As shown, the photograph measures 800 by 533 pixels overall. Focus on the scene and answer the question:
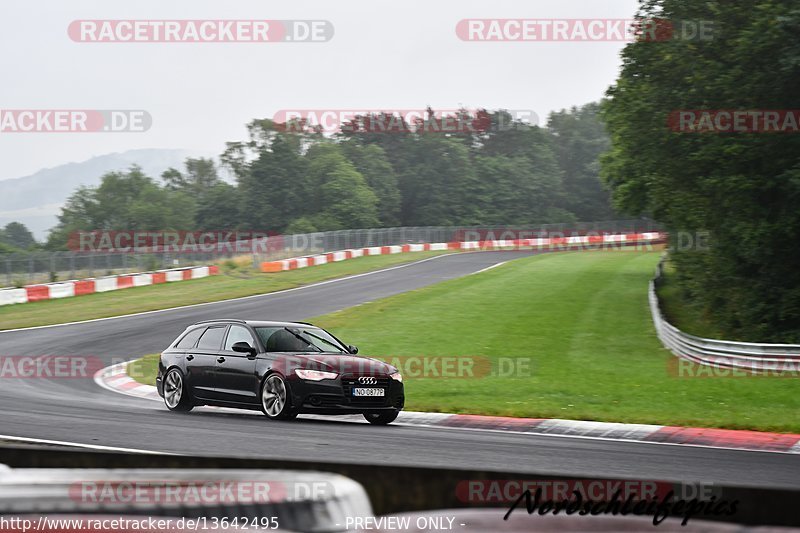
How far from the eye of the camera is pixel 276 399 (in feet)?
44.7

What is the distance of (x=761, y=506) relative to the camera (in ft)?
13.6

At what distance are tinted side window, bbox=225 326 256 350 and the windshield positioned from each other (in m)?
0.19

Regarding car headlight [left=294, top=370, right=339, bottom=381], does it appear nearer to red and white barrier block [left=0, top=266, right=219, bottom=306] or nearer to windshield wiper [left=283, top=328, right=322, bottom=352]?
windshield wiper [left=283, top=328, right=322, bottom=352]

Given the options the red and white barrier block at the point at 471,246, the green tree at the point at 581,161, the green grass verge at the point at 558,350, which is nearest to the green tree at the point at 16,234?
the green tree at the point at 581,161

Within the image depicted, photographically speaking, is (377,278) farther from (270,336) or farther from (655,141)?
(270,336)

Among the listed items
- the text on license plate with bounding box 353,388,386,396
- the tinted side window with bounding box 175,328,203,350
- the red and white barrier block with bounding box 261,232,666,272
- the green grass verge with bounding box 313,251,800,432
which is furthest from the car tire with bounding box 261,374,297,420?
the red and white barrier block with bounding box 261,232,666,272

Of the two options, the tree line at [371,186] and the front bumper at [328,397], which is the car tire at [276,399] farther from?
the tree line at [371,186]

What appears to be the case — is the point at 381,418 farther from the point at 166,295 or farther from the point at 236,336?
the point at 166,295

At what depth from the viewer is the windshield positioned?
14.2 m

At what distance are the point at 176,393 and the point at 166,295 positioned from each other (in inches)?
912

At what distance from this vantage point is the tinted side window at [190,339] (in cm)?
1527

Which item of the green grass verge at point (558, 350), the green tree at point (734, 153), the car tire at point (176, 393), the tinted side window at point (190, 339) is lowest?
the green grass verge at point (558, 350)

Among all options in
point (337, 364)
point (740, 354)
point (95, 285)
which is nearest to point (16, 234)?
point (95, 285)

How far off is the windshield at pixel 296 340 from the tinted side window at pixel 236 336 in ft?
0.62
